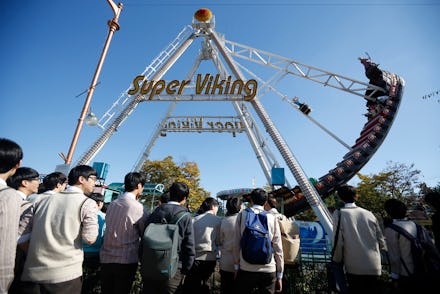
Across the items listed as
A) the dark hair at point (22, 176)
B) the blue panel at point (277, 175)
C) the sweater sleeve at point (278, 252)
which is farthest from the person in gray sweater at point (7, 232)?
the blue panel at point (277, 175)

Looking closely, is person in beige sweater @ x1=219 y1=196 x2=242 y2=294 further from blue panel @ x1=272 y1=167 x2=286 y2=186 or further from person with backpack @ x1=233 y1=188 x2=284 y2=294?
blue panel @ x1=272 y1=167 x2=286 y2=186

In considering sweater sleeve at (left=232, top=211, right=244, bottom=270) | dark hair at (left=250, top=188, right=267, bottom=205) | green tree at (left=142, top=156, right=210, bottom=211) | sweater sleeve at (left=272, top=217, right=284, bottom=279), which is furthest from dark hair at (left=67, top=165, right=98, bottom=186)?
green tree at (left=142, top=156, right=210, bottom=211)

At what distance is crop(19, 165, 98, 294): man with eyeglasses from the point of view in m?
2.11

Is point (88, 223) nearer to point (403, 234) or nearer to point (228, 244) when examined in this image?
point (228, 244)

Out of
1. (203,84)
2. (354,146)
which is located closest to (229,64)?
(203,84)

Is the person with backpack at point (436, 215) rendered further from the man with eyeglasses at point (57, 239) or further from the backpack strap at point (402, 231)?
the man with eyeglasses at point (57, 239)

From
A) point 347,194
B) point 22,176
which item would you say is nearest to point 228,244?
point 347,194

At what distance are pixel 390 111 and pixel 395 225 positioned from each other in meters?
14.3

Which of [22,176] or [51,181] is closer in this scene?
[22,176]

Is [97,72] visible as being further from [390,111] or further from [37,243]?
[390,111]

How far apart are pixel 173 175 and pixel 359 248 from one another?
28.3 m

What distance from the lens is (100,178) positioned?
38.7 feet

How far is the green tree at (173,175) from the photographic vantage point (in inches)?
1145

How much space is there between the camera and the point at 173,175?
29719 millimetres
